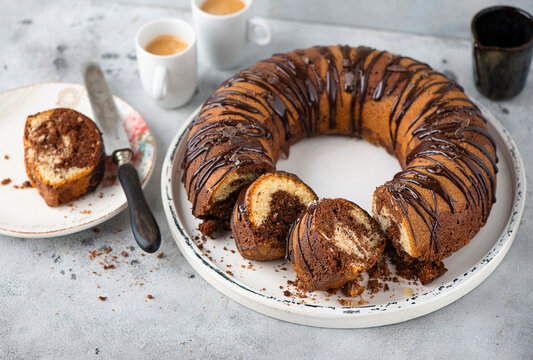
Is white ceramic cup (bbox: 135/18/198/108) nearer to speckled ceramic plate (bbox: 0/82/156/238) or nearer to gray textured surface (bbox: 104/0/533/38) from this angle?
speckled ceramic plate (bbox: 0/82/156/238)

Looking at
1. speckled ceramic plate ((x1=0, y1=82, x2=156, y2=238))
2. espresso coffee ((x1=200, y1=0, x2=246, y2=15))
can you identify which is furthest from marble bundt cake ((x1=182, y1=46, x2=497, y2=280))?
espresso coffee ((x1=200, y1=0, x2=246, y2=15))

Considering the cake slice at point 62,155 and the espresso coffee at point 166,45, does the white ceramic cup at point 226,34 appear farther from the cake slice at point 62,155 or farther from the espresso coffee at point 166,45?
the cake slice at point 62,155

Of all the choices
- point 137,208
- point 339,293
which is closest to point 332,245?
point 339,293

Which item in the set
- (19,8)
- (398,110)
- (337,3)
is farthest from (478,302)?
(19,8)

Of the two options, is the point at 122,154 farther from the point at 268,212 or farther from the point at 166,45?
the point at 268,212

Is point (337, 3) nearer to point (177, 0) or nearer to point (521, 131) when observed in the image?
point (177, 0)

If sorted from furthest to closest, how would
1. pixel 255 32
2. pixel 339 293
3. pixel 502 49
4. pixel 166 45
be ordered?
pixel 255 32 → pixel 166 45 → pixel 502 49 → pixel 339 293

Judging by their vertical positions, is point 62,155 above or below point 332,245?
below
